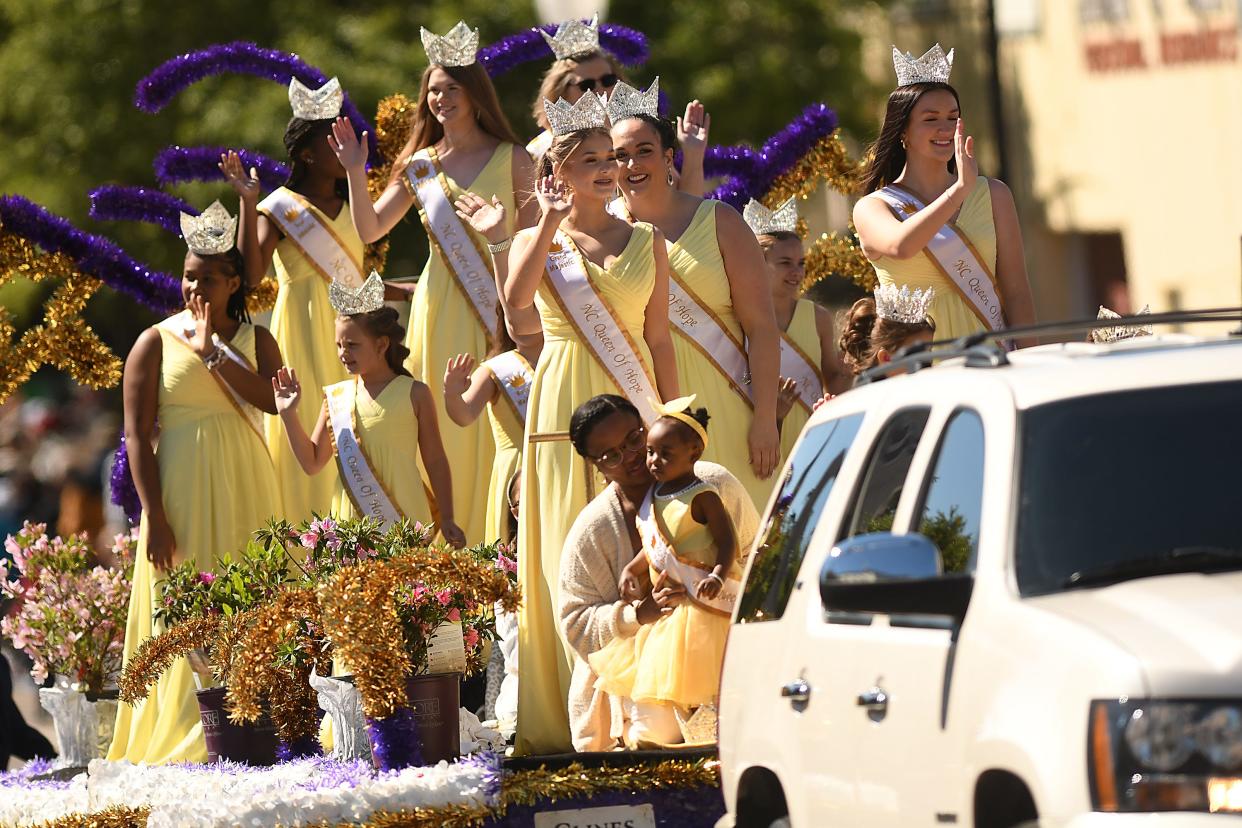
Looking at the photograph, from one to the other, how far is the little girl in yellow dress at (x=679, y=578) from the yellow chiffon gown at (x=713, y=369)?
1.00m

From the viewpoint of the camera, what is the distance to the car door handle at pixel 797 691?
4.99m

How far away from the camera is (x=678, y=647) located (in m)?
7.07

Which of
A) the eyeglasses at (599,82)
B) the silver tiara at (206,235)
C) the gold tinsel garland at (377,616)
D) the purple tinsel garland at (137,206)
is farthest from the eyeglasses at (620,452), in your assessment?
the purple tinsel garland at (137,206)

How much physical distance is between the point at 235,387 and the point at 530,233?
92.9 inches

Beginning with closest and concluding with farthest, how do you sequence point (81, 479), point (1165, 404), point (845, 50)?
point (1165, 404) < point (81, 479) < point (845, 50)

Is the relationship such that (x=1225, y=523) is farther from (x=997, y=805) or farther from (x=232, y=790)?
(x=232, y=790)

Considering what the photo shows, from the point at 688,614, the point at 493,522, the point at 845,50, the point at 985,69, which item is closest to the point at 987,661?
the point at 688,614

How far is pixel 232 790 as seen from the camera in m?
7.29

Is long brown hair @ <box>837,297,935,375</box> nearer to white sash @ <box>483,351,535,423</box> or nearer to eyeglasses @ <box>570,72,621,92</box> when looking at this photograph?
white sash @ <box>483,351,535,423</box>

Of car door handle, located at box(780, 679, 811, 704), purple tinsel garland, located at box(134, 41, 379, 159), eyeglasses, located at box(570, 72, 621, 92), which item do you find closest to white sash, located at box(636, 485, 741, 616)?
car door handle, located at box(780, 679, 811, 704)

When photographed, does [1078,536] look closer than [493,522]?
Yes

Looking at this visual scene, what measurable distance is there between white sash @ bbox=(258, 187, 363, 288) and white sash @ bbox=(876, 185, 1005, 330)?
10.0 feet

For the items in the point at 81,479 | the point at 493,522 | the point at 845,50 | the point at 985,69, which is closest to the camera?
the point at 493,522

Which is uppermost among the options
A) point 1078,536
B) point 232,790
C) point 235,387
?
point 235,387
